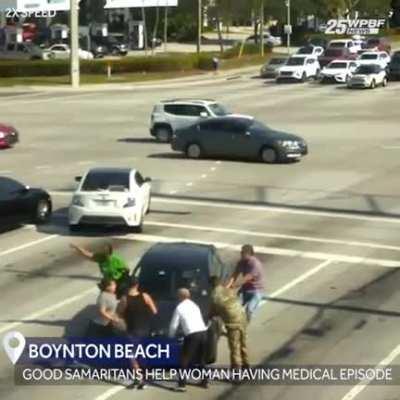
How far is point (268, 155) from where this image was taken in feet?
126

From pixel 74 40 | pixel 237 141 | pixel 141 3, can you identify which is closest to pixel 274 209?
pixel 237 141

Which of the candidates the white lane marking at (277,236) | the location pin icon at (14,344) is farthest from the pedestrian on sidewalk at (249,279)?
the white lane marking at (277,236)

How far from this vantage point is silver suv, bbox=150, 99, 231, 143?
44.2 meters

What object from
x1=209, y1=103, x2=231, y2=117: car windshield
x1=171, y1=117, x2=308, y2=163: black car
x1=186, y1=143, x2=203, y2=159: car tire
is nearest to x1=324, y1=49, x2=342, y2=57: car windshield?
x1=209, y1=103, x2=231, y2=117: car windshield

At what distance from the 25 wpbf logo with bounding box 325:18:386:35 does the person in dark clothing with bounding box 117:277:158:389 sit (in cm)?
11139

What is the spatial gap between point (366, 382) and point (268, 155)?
77.1 feet

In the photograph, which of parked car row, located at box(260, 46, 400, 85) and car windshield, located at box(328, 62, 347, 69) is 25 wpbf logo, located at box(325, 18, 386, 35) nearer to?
parked car row, located at box(260, 46, 400, 85)

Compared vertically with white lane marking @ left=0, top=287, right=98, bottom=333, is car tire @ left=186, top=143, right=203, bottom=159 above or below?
below

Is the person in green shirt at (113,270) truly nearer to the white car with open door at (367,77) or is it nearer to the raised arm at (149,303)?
the raised arm at (149,303)

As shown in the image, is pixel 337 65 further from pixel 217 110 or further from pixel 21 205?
pixel 21 205

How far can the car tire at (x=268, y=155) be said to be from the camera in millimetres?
38219

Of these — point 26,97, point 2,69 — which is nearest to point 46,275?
point 26,97

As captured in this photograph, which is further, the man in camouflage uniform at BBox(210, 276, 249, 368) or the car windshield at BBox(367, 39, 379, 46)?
the car windshield at BBox(367, 39, 379, 46)
